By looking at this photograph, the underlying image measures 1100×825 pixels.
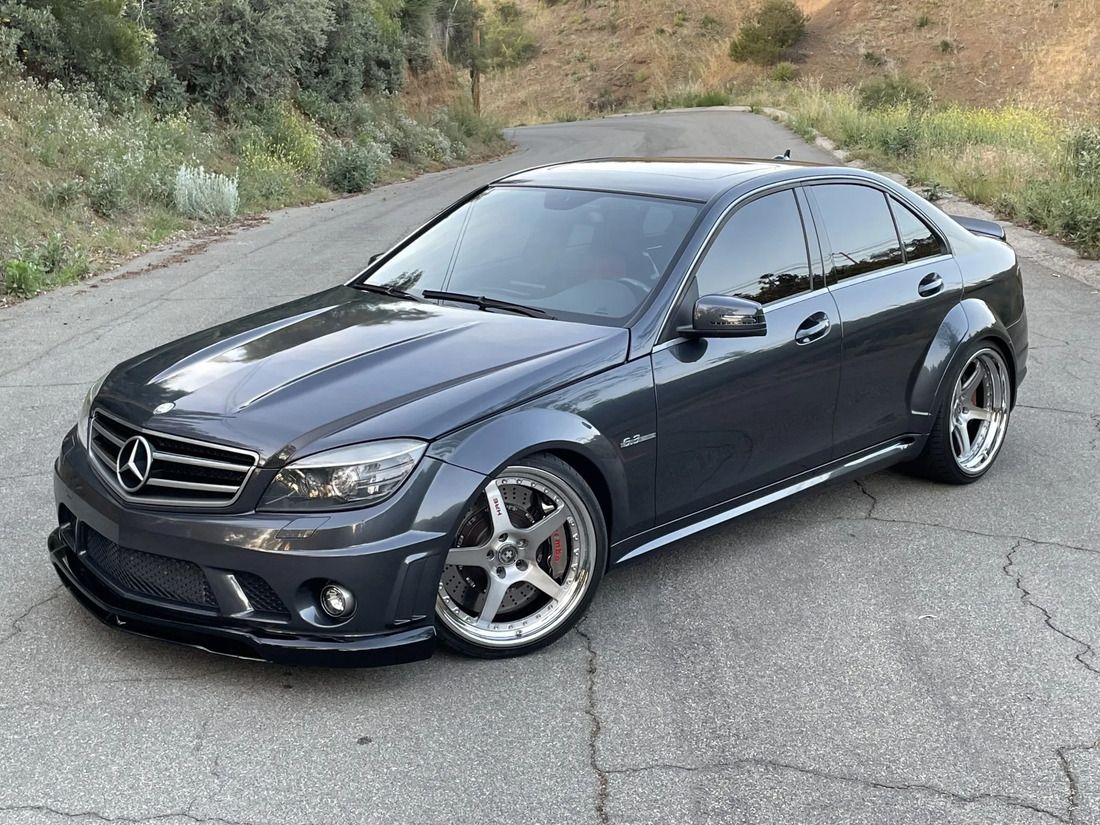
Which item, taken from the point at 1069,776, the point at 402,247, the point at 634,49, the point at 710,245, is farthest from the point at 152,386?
the point at 634,49

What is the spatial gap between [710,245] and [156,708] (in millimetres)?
2683

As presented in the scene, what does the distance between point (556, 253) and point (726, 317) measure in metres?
0.92

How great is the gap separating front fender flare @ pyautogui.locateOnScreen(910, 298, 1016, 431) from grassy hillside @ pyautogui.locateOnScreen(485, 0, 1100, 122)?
165 ft

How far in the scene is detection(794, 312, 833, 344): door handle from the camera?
4.92 m

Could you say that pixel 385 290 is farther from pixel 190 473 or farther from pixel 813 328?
pixel 813 328

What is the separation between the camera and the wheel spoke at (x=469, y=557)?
154 inches

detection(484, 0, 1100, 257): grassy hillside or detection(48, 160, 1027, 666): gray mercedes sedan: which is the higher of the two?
detection(48, 160, 1027, 666): gray mercedes sedan

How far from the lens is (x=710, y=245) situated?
477 cm

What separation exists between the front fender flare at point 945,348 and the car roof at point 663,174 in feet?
2.90

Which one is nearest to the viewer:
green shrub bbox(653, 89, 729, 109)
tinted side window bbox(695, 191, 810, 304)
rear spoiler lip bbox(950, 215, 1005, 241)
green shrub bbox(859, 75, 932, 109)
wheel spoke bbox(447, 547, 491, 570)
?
wheel spoke bbox(447, 547, 491, 570)

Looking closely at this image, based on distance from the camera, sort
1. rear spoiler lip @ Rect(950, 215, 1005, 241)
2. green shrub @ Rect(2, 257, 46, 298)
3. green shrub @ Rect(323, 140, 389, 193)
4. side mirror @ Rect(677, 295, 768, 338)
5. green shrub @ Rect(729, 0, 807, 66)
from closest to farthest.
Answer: side mirror @ Rect(677, 295, 768, 338)
rear spoiler lip @ Rect(950, 215, 1005, 241)
green shrub @ Rect(2, 257, 46, 298)
green shrub @ Rect(323, 140, 389, 193)
green shrub @ Rect(729, 0, 807, 66)

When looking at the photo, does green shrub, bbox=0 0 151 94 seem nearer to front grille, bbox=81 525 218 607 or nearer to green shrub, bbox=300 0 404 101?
green shrub, bbox=300 0 404 101

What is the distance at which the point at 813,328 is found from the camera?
16.3 feet

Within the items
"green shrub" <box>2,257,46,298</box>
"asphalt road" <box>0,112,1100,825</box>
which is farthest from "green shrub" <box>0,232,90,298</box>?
"asphalt road" <box>0,112,1100,825</box>
